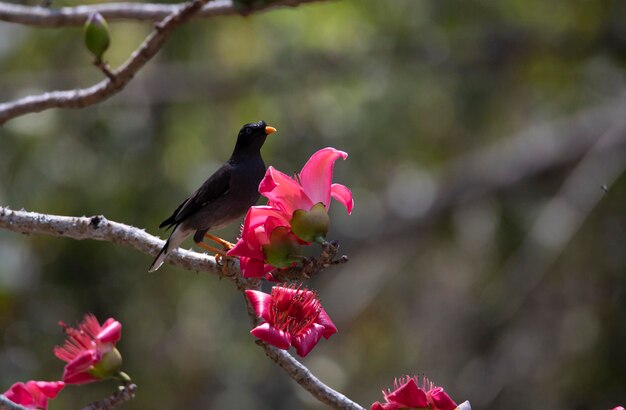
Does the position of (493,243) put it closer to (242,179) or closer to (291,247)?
(242,179)

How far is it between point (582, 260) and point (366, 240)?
1.91 meters

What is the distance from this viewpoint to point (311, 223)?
241cm

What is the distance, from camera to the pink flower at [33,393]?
8.55 feet

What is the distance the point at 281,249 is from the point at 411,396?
485 millimetres

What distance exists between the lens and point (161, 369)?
8.22 metres

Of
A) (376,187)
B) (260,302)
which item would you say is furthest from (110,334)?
(376,187)

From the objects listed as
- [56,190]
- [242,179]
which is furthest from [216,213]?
[56,190]

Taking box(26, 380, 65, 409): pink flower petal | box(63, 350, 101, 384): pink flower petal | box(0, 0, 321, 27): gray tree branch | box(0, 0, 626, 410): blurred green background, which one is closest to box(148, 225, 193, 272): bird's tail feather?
box(63, 350, 101, 384): pink flower petal

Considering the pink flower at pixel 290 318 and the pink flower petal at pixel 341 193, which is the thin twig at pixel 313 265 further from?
the pink flower petal at pixel 341 193

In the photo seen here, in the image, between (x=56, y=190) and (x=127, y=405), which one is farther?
(x=127, y=405)

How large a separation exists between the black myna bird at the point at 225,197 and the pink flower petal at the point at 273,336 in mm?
1736

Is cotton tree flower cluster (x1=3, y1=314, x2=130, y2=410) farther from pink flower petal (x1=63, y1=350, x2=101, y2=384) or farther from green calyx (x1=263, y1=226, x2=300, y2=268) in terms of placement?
green calyx (x1=263, y1=226, x2=300, y2=268)

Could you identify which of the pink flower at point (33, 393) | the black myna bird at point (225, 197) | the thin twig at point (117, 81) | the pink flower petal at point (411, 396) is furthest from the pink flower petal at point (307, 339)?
the black myna bird at point (225, 197)

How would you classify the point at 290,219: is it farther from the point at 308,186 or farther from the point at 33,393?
the point at 33,393
